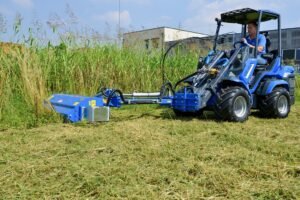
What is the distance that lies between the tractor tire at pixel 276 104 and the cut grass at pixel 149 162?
3.75 ft

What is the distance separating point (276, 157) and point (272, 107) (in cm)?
316

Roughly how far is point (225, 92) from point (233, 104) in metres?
0.23

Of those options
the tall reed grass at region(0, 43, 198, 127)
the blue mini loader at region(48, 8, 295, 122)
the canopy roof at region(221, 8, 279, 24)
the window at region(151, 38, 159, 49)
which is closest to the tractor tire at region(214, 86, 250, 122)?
the blue mini loader at region(48, 8, 295, 122)

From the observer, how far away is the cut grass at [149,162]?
285 cm

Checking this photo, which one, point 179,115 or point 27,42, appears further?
point 27,42

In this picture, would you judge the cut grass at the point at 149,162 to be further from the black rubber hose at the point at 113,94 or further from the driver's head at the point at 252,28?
the driver's head at the point at 252,28

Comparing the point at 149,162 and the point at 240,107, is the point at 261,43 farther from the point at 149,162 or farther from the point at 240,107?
the point at 149,162

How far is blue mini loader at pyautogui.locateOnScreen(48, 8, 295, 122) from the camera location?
231 inches

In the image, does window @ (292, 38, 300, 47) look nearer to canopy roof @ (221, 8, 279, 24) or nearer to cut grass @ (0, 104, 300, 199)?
canopy roof @ (221, 8, 279, 24)

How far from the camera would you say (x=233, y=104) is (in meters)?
6.01

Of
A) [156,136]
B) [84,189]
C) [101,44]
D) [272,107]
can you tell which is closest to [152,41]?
[101,44]

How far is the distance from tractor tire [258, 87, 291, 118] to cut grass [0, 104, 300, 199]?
3.75 ft

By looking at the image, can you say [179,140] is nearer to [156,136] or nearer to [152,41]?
[156,136]

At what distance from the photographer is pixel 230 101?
19.5 feet
